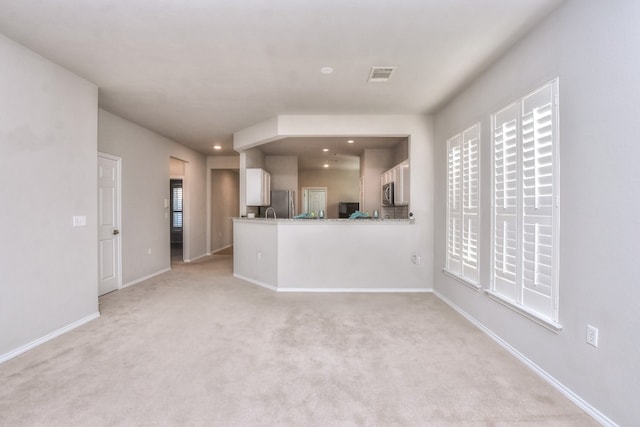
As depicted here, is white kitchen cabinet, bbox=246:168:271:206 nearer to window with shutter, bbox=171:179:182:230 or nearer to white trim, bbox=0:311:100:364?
white trim, bbox=0:311:100:364

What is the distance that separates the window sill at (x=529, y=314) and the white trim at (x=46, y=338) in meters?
4.11

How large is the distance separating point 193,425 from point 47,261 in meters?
2.28

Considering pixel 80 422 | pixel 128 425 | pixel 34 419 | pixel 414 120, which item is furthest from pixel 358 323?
pixel 414 120

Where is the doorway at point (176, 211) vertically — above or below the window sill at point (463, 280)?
above

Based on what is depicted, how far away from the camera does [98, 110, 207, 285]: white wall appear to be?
4488 millimetres

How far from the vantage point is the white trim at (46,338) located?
242cm

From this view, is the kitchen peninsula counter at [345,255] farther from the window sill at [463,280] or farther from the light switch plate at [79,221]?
the light switch plate at [79,221]

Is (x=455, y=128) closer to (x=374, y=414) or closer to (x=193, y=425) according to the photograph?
(x=374, y=414)

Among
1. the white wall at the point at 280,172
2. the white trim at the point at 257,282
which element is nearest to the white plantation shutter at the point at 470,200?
the white trim at the point at 257,282

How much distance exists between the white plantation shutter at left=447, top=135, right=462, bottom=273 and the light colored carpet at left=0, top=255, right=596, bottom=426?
68cm

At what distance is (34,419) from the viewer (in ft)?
5.63

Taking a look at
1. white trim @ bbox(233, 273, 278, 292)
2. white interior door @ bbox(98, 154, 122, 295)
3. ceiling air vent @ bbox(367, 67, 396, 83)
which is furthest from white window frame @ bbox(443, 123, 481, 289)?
white interior door @ bbox(98, 154, 122, 295)

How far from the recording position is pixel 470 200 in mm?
3242

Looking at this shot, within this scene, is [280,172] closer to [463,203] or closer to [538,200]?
[463,203]
